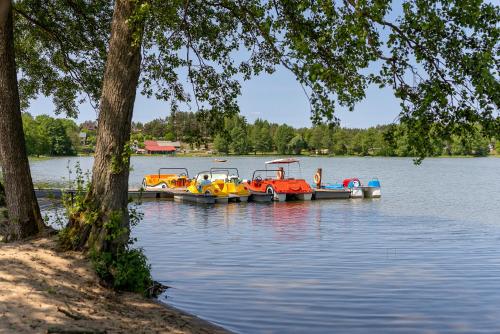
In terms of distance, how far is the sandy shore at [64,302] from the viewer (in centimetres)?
659

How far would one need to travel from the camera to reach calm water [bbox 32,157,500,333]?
10.3 metres

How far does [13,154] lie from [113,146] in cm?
255

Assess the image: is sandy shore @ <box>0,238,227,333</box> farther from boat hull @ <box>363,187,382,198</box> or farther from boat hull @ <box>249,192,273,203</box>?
boat hull @ <box>363,187,382,198</box>

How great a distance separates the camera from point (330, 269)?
14898 mm

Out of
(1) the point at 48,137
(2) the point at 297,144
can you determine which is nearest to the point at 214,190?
(1) the point at 48,137

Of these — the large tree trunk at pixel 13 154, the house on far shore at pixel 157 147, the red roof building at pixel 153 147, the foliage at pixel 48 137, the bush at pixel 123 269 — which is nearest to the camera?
the bush at pixel 123 269

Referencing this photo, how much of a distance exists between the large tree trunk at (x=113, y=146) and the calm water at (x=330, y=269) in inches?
98.6

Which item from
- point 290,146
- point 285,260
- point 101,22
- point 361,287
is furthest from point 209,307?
point 290,146

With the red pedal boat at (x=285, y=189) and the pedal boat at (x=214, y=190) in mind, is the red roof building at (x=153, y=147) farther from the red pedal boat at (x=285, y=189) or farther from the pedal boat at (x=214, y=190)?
the red pedal boat at (x=285, y=189)

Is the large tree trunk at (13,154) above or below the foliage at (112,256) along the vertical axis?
above

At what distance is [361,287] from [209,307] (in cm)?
383

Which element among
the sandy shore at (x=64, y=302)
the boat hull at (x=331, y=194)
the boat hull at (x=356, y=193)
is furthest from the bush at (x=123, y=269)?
the boat hull at (x=356, y=193)

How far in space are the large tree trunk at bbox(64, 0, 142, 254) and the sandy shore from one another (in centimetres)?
53

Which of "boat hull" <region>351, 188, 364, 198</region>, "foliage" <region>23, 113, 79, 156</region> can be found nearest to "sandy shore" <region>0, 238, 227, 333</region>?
"boat hull" <region>351, 188, 364, 198</region>
